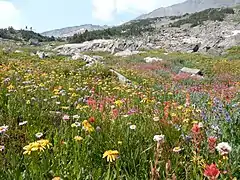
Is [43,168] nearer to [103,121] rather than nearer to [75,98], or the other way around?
[103,121]

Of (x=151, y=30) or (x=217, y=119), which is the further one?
(x=151, y=30)

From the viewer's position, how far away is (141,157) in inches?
114

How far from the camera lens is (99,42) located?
229 feet

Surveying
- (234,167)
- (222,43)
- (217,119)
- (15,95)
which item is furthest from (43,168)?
(222,43)

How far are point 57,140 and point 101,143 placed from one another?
40cm

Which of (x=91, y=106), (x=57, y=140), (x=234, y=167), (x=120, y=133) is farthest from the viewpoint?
(x=91, y=106)

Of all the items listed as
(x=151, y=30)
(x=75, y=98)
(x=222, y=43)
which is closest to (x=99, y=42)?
(x=222, y=43)

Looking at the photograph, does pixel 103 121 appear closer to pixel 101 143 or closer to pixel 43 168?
pixel 101 143

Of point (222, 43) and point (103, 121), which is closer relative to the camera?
point (103, 121)

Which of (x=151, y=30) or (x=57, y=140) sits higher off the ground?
(x=57, y=140)

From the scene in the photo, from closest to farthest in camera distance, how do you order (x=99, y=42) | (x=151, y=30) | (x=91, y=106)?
1. (x=91, y=106)
2. (x=99, y=42)
3. (x=151, y=30)

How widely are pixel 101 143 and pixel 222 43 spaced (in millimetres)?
55824

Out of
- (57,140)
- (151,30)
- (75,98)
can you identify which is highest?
(57,140)

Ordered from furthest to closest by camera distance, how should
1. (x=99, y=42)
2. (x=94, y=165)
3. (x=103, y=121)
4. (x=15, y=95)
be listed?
1. (x=99, y=42)
2. (x=15, y=95)
3. (x=103, y=121)
4. (x=94, y=165)
